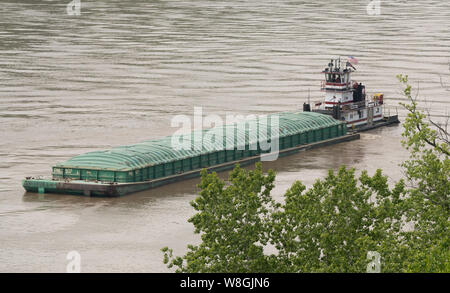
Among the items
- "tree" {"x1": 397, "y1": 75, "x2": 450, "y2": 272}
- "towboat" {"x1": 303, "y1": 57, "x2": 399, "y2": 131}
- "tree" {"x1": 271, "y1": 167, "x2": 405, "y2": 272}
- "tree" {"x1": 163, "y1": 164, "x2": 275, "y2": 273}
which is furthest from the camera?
"towboat" {"x1": 303, "y1": 57, "x2": 399, "y2": 131}

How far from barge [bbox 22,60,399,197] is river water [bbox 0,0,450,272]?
94 centimetres

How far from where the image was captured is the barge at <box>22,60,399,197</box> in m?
65.4

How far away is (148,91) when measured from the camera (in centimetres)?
10769

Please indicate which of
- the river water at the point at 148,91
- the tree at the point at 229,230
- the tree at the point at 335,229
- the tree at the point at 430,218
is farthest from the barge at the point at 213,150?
the tree at the point at 335,229

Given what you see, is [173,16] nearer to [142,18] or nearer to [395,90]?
[142,18]

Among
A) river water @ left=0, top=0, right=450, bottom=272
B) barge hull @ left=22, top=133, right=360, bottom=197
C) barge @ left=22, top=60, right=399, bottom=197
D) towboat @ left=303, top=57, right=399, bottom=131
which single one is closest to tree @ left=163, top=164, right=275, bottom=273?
river water @ left=0, top=0, right=450, bottom=272

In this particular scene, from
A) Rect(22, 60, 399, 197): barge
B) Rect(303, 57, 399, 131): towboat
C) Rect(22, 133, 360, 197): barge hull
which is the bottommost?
Rect(22, 133, 360, 197): barge hull

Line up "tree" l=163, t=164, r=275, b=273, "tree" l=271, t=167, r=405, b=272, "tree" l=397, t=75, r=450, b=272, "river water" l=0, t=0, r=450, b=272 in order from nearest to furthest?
"tree" l=397, t=75, r=450, b=272, "tree" l=271, t=167, r=405, b=272, "tree" l=163, t=164, r=275, b=273, "river water" l=0, t=0, r=450, b=272

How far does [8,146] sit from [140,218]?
23521 millimetres

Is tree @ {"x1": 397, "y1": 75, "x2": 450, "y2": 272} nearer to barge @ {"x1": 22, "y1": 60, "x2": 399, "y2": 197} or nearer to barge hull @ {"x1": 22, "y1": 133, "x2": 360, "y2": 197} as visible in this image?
barge hull @ {"x1": 22, "y1": 133, "x2": 360, "y2": 197}

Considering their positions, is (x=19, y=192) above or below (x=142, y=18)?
below

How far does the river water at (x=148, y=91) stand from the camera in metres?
55.9

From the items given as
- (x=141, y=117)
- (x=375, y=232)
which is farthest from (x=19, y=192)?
(x=375, y=232)
